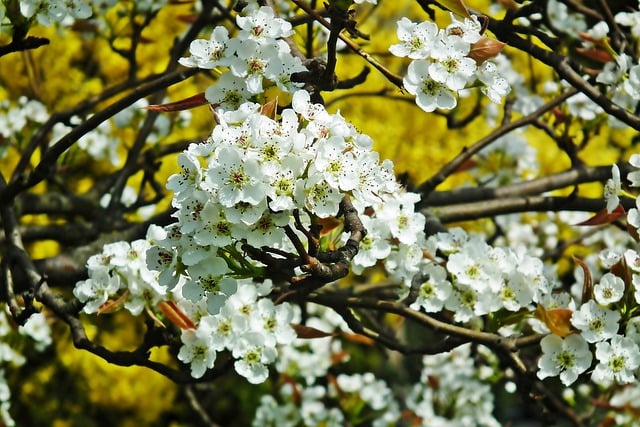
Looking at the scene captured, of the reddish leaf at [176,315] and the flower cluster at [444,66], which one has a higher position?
the flower cluster at [444,66]

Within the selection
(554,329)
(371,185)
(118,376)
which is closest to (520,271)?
(554,329)

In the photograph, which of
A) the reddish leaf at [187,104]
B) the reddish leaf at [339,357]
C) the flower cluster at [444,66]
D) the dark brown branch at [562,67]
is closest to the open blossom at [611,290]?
the dark brown branch at [562,67]

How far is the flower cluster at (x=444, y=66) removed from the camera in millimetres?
1429

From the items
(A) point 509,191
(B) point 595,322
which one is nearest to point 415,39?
(B) point 595,322

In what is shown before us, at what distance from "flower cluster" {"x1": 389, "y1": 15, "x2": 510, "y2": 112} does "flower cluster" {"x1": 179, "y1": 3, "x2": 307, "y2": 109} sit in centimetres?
19

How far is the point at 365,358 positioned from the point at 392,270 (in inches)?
138

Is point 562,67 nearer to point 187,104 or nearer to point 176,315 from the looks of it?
point 187,104

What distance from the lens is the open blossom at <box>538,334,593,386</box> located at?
1.70m

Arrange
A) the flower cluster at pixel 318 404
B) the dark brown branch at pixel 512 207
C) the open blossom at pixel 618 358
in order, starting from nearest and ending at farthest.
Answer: the open blossom at pixel 618 358
the dark brown branch at pixel 512 207
the flower cluster at pixel 318 404

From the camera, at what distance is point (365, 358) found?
5.43 meters

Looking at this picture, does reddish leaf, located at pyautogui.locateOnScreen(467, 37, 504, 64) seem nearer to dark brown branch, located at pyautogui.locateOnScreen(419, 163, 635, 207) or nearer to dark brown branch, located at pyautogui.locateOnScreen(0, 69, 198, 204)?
dark brown branch, located at pyautogui.locateOnScreen(0, 69, 198, 204)

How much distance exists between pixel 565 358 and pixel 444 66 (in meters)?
0.66

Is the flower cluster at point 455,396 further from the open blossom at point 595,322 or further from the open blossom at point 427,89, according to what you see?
the open blossom at point 427,89

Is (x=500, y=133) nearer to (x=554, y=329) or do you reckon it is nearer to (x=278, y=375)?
(x=554, y=329)
